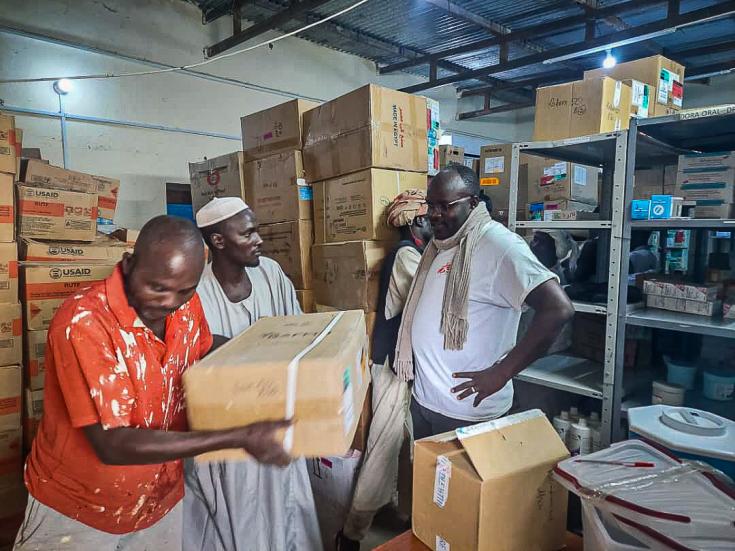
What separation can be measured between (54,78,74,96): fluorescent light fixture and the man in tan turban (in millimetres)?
3075

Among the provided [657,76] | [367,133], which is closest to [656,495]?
[367,133]

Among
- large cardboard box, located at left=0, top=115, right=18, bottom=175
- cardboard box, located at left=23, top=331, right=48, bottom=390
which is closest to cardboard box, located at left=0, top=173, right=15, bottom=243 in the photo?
large cardboard box, located at left=0, top=115, right=18, bottom=175

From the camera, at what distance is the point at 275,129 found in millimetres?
2641

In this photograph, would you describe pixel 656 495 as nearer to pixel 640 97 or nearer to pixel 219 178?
pixel 640 97

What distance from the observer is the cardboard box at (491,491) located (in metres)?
0.94

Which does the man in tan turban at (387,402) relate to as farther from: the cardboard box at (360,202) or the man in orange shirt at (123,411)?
the man in orange shirt at (123,411)

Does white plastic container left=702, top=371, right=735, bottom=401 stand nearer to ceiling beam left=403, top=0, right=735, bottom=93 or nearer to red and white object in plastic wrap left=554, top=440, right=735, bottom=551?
red and white object in plastic wrap left=554, top=440, right=735, bottom=551

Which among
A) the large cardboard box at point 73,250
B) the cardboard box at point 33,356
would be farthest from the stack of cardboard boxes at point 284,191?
the cardboard box at point 33,356

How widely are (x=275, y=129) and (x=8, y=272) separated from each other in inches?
62.4

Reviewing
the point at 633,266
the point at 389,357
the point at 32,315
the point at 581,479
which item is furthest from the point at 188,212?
the point at 581,479

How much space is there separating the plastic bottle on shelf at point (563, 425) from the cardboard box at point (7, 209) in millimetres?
2843

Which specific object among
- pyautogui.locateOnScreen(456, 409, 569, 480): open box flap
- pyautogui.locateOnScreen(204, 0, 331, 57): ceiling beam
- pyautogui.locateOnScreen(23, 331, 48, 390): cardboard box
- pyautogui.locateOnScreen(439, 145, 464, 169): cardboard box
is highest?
pyautogui.locateOnScreen(204, 0, 331, 57): ceiling beam

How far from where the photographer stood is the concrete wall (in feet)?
11.5

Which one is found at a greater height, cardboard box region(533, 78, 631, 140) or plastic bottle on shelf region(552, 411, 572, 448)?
cardboard box region(533, 78, 631, 140)
